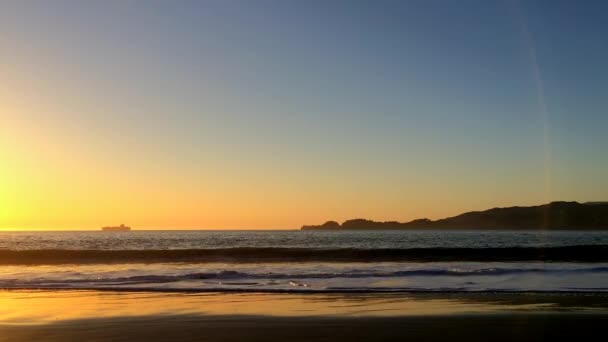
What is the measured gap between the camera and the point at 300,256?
38.1 m

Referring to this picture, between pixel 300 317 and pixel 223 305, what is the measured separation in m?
3.01

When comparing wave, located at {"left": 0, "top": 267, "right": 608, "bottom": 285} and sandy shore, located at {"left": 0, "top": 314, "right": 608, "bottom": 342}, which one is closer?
sandy shore, located at {"left": 0, "top": 314, "right": 608, "bottom": 342}

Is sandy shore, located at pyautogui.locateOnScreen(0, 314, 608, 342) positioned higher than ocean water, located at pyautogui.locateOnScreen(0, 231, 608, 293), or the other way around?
ocean water, located at pyautogui.locateOnScreen(0, 231, 608, 293)

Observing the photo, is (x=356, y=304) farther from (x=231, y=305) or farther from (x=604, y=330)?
(x=604, y=330)

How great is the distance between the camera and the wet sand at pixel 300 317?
11.8m

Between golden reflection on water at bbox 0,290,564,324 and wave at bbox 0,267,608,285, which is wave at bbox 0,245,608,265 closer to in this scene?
wave at bbox 0,267,608,285

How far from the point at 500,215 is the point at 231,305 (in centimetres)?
14394

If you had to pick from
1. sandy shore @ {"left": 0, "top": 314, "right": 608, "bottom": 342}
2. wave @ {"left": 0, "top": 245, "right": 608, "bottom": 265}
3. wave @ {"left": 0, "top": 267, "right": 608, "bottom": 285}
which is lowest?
sandy shore @ {"left": 0, "top": 314, "right": 608, "bottom": 342}

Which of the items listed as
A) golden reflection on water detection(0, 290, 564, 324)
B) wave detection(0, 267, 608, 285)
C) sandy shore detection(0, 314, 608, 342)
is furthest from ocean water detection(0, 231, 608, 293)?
sandy shore detection(0, 314, 608, 342)

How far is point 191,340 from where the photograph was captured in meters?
11.4

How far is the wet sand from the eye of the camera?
11.8 m

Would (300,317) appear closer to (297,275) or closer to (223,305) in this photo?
(223,305)

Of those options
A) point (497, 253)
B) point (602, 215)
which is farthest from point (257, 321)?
point (602, 215)

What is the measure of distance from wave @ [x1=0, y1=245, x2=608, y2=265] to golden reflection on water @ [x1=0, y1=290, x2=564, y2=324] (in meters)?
17.4
